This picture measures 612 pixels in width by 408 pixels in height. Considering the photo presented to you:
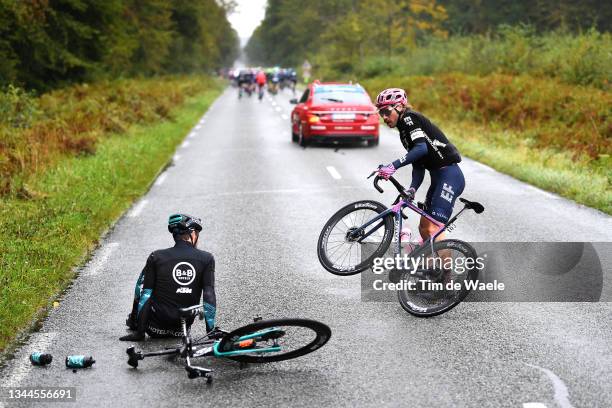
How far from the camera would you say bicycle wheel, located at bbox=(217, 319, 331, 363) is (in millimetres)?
5316

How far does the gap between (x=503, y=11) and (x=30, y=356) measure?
65.9 m

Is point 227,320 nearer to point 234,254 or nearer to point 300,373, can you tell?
point 300,373

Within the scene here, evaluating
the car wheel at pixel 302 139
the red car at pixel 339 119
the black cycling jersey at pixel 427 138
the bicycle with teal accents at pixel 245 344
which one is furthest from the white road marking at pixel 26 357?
the car wheel at pixel 302 139

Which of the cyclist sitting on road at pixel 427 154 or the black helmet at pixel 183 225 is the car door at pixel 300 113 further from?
the black helmet at pixel 183 225

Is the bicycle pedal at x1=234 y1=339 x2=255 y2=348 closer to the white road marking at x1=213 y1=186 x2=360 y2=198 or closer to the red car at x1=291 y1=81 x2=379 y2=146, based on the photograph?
the white road marking at x1=213 y1=186 x2=360 y2=198

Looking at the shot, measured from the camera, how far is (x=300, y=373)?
546 centimetres

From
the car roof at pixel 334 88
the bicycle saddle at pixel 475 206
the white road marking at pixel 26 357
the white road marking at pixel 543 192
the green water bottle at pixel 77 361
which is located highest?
the car roof at pixel 334 88

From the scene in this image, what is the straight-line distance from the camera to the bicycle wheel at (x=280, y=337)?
5316 millimetres

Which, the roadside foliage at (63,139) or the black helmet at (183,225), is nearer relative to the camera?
the black helmet at (183,225)

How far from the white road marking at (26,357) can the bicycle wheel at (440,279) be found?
118 inches

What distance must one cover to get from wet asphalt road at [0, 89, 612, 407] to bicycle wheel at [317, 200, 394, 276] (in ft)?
0.84

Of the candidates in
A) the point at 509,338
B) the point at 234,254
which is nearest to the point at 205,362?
the point at 509,338

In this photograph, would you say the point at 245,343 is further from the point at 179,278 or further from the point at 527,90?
the point at 527,90

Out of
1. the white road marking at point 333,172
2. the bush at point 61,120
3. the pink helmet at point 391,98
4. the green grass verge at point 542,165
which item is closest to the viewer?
the pink helmet at point 391,98
